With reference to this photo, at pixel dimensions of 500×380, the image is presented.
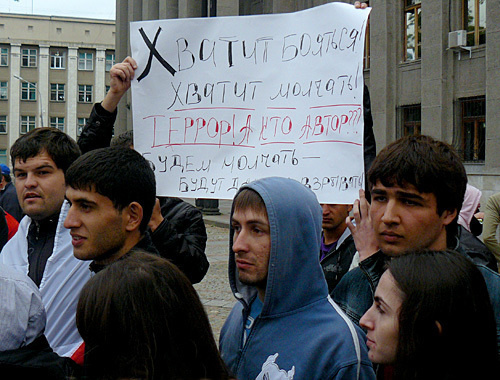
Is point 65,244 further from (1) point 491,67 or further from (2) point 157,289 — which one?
(1) point 491,67

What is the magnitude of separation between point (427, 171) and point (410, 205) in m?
0.15

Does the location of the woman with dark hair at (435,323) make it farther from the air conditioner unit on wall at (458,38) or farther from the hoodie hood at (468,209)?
the air conditioner unit on wall at (458,38)

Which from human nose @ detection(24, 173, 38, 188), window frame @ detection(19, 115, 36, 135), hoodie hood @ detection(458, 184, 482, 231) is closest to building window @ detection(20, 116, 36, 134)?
window frame @ detection(19, 115, 36, 135)

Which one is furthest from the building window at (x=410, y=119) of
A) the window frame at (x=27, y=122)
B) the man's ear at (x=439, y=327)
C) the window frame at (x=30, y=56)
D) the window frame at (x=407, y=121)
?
the window frame at (x=30, y=56)

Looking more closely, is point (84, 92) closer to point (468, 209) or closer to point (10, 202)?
point (10, 202)

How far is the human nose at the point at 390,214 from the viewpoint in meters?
2.39

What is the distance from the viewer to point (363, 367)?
6.71ft

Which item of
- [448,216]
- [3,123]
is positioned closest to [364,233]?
[448,216]

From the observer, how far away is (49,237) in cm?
291

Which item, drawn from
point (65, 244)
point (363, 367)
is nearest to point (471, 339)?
point (363, 367)

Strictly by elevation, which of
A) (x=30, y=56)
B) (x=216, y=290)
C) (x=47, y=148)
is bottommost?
(x=216, y=290)

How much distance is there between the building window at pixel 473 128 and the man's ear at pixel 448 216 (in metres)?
15.3

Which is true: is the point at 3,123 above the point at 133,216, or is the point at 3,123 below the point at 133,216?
above

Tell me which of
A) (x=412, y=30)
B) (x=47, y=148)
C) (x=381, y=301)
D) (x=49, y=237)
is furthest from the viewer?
(x=412, y=30)
